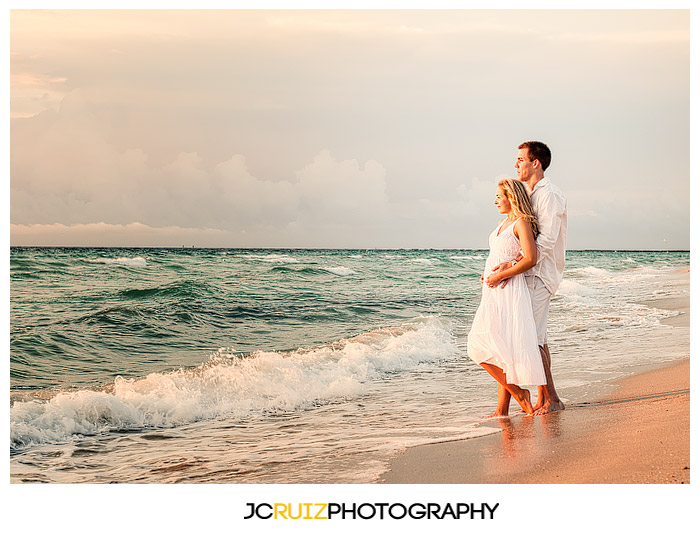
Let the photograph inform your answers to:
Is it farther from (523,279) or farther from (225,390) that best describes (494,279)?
(225,390)

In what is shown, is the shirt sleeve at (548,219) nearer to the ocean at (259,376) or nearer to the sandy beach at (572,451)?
the sandy beach at (572,451)

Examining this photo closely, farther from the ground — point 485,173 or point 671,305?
point 485,173

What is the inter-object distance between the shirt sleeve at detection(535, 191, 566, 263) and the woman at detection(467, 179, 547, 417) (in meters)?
0.05

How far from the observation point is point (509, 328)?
3.67m

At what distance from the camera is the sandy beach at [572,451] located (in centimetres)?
287

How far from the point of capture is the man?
359 cm

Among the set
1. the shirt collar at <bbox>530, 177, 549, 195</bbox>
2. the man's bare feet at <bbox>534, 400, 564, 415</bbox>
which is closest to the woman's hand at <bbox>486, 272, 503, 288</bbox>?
the shirt collar at <bbox>530, 177, 549, 195</bbox>

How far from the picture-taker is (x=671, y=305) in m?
10.2
